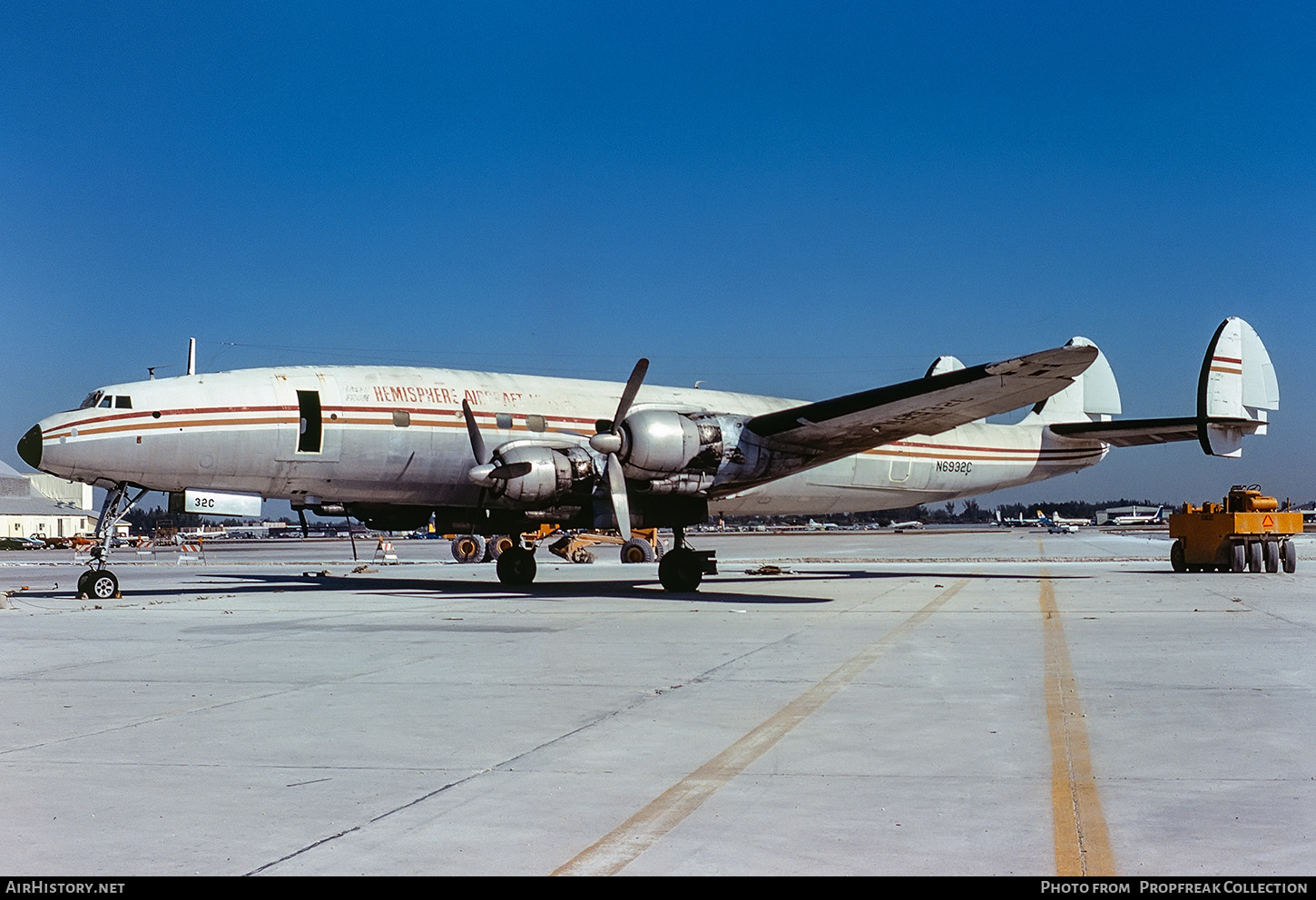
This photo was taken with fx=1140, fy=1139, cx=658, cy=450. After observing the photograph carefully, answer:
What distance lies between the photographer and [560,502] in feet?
71.1

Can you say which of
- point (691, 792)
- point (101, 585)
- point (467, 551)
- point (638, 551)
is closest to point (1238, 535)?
point (638, 551)

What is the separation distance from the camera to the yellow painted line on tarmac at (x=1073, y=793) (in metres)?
4.64

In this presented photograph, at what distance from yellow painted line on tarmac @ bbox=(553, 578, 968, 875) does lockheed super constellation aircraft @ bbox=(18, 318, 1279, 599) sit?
1091cm

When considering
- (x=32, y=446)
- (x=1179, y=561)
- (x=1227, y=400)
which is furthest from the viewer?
(x=1179, y=561)

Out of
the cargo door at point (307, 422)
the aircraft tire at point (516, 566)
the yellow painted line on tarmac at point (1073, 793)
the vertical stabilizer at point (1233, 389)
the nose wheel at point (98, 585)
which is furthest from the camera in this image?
the vertical stabilizer at point (1233, 389)

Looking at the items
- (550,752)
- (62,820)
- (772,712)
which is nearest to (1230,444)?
(772,712)

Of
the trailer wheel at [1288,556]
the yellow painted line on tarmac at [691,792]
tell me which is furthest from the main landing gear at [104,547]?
the trailer wheel at [1288,556]

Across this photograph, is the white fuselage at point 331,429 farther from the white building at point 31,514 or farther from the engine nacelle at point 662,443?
the white building at point 31,514

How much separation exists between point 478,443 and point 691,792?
1638cm

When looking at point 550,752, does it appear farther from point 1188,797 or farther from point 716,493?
point 716,493

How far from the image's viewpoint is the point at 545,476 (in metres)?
21.2

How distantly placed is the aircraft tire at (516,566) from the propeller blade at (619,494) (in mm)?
4584

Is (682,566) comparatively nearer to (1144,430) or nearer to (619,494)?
(619,494)

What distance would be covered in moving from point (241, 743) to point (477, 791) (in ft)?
6.77
